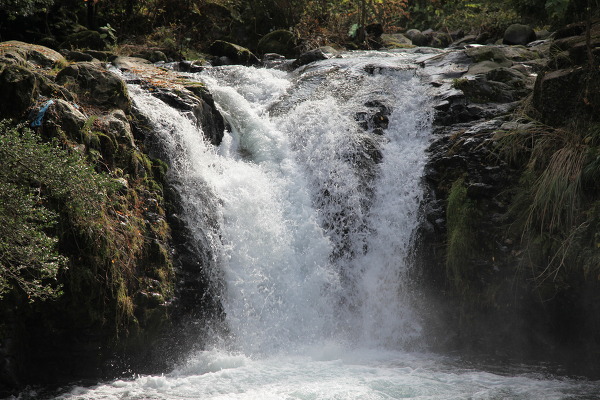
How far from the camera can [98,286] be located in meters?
6.09

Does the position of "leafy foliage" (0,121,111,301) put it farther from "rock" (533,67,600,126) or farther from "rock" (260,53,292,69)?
"rock" (260,53,292,69)

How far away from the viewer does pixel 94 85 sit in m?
7.50

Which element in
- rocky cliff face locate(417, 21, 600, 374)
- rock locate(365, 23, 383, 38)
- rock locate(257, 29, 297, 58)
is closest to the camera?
rocky cliff face locate(417, 21, 600, 374)

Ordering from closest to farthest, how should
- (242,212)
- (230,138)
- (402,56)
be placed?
(242,212)
(230,138)
(402,56)

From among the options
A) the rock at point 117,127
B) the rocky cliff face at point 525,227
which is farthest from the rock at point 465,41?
the rock at point 117,127

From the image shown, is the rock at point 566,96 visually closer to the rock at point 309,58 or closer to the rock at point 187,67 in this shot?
the rock at point 309,58

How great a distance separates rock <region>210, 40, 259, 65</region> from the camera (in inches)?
543

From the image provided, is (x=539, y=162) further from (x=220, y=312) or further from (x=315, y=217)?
(x=220, y=312)

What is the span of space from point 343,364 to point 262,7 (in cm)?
A: 1268

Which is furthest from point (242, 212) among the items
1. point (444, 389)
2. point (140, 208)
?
point (444, 389)

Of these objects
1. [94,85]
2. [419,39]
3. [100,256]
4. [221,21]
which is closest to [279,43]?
[221,21]

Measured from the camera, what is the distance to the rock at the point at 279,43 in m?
14.9

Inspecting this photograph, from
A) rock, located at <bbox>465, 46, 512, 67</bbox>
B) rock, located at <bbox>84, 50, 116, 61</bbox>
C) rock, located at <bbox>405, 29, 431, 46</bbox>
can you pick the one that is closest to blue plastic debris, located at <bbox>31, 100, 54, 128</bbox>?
rock, located at <bbox>84, 50, 116, 61</bbox>

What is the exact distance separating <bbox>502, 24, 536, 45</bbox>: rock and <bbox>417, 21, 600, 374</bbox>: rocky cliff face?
5326mm
